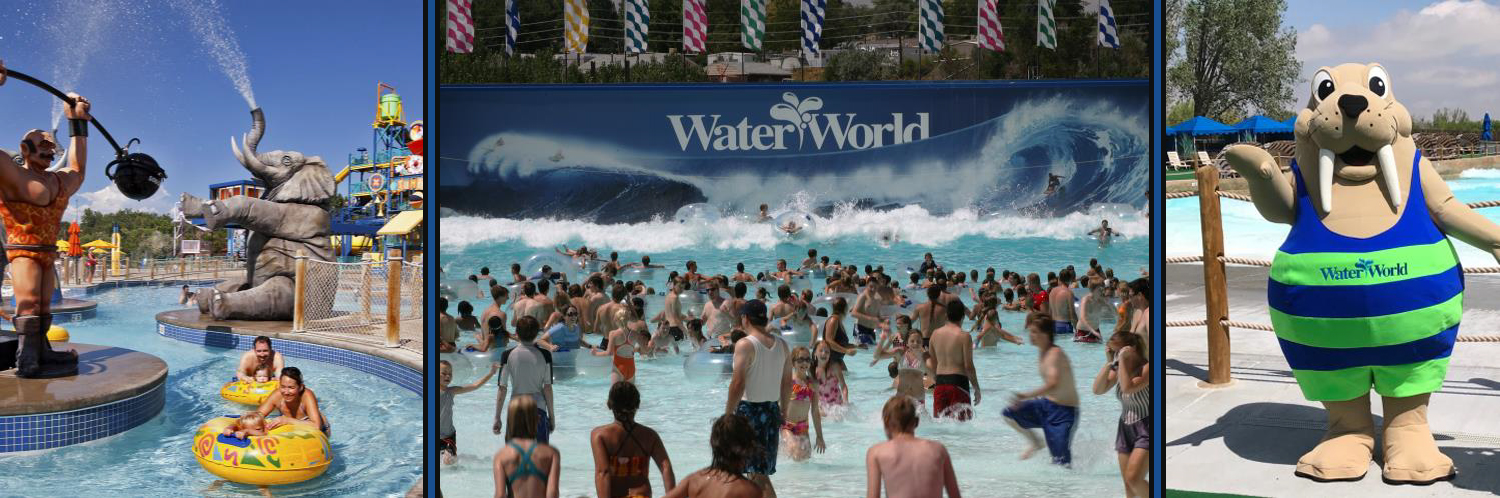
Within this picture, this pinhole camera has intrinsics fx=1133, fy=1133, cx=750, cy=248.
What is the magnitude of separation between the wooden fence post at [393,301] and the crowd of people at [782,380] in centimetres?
79

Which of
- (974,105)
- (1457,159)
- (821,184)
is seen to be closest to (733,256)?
(821,184)

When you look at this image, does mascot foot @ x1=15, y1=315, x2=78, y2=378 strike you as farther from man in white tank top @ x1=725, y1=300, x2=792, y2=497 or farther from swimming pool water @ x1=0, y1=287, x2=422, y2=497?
man in white tank top @ x1=725, y1=300, x2=792, y2=497

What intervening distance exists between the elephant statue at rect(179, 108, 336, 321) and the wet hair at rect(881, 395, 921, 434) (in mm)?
8519

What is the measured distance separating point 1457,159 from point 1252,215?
230 inches

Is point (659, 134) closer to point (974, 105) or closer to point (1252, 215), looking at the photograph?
point (974, 105)

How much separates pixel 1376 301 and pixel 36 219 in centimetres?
825

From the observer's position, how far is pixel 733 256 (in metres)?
9.66

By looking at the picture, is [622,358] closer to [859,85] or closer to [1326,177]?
[859,85]

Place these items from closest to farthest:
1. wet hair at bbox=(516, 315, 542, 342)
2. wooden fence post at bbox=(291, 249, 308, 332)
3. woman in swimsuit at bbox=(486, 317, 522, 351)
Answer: wet hair at bbox=(516, 315, 542, 342)
woman in swimsuit at bbox=(486, 317, 522, 351)
wooden fence post at bbox=(291, 249, 308, 332)

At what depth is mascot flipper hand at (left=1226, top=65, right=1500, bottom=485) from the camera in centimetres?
561

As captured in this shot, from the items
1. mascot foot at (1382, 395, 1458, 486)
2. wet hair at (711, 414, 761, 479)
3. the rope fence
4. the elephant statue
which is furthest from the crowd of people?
the elephant statue

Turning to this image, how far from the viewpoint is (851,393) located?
755 centimetres

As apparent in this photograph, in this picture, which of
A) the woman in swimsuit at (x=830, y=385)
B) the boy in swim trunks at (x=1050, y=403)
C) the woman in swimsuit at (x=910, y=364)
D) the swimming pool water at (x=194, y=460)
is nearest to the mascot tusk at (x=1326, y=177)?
the boy in swim trunks at (x=1050, y=403)

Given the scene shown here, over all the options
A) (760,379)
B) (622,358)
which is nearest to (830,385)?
(622,358)
